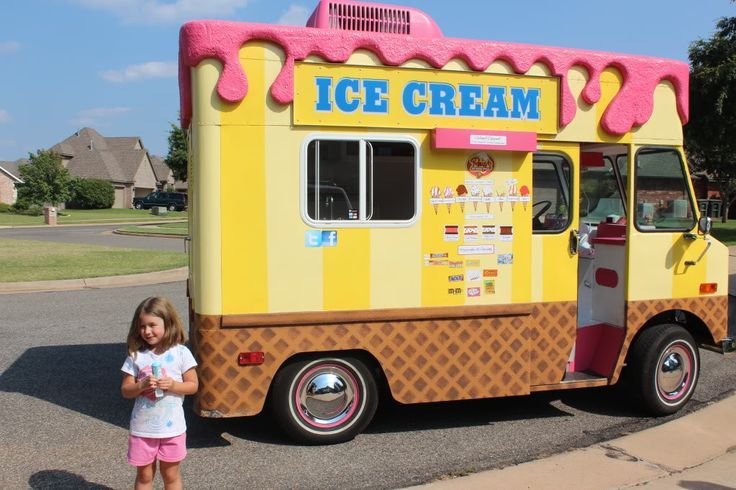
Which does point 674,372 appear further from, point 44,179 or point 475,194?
point 44,179

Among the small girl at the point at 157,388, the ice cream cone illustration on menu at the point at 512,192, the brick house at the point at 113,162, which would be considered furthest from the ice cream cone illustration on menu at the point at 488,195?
the brick house at the point at 113,162

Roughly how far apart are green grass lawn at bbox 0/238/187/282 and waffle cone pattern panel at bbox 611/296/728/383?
10528 mm

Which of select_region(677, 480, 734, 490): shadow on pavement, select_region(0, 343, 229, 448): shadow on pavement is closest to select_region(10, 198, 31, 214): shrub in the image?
select_region(0, 343, 229, 448): shadow on pavement

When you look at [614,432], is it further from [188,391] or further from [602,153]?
[188,391]

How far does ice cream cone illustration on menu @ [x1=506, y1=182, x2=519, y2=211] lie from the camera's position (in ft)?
16.5

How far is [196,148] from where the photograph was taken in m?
4.46

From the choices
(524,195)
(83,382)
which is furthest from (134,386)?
(83,382)

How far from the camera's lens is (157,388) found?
11.1ft

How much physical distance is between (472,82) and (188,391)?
2.93 meters

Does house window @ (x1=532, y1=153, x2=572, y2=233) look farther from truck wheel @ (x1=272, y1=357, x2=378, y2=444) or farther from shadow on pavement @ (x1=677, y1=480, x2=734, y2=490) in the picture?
shadow on pavement @ (x1=677, y1=480, x2=734, y2=490)

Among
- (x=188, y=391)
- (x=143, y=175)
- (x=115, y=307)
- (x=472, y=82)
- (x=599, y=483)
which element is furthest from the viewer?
(x=143, y=175)

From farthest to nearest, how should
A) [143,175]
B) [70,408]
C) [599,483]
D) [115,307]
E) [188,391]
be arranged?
[143,175] < [115,307] < [70,408] < [599,483] < [188,391]

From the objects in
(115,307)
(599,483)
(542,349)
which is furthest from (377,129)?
(115,307)

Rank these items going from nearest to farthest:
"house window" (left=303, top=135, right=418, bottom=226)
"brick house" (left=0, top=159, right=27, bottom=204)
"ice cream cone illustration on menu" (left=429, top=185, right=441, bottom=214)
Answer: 1. "house window" (left=303, top=135, right=418, bottom=226)
2. "ice cream cone illustration on menu" (left=429, top=185, right=441, bottom=214)
3. "brick house" (left=0, top=159, right=27, bottom=204)
